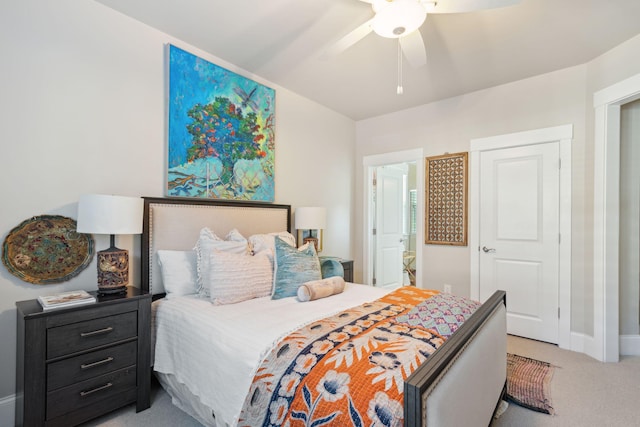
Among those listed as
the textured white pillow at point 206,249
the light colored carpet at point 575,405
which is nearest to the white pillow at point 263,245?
the textured white pillow at point 206,249

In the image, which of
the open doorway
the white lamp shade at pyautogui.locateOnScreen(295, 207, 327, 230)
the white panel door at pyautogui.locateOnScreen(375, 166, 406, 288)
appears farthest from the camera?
the white panel door at pyautogui.locateOnScreen(375, 166, 406, 288)

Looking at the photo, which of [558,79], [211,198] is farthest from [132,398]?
[558,79]

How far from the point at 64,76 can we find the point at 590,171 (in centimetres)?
445

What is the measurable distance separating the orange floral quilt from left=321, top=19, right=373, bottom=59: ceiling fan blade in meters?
1.70

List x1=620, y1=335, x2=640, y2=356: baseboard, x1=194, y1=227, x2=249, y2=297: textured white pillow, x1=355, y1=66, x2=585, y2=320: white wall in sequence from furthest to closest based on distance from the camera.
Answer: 1. x1=355, y1=66, x2=585, y2=320: white wall
2. x1=620, y1=335, x2=640, y2=356: baseboard
3. x1=194, y1=227, x2=249, y2=297: textured white pillow

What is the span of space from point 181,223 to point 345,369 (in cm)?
191

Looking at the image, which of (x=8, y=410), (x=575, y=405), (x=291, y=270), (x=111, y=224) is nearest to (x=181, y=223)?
(x=111, y=224)

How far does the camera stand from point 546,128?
3.10m

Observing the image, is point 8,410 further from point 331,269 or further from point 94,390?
point 331,269

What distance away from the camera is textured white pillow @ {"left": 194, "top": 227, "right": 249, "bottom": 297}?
2.17 meters

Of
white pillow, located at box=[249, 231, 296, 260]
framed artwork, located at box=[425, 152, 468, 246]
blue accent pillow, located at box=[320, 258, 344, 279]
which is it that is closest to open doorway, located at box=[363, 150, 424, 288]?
framed artwork, located at box=[425, 152, 468, 246]

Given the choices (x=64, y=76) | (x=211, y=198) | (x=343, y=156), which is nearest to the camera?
(x=64, y=76)

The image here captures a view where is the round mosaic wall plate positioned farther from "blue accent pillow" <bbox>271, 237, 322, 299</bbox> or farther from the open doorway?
the open doorway

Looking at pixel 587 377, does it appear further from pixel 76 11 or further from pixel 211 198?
pixel 76 11
